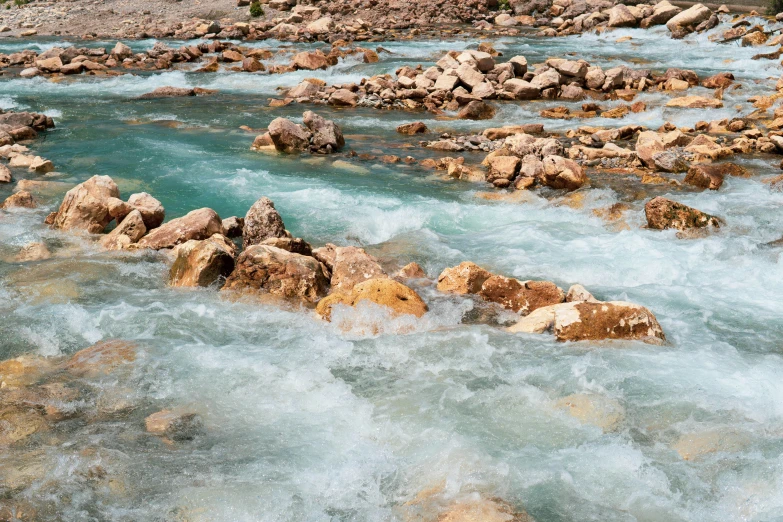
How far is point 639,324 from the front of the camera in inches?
217

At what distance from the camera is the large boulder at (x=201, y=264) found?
21.4 ft

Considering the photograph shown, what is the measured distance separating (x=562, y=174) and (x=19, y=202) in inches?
276

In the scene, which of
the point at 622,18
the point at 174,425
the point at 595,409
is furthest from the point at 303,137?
the point at 622,18

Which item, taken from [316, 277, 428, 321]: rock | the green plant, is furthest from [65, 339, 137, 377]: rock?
the green plant

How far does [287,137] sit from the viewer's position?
11.5m

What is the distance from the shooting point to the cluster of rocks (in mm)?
11500

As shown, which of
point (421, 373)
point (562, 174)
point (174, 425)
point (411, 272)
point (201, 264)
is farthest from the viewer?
point (562, 174)

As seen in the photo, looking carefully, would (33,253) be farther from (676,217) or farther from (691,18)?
(691,18)

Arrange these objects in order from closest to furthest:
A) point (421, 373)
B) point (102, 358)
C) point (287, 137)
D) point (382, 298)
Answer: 1. point (421, 373)
2. point (102, 358)
3. point (382, 298)
4. point (287, 137)

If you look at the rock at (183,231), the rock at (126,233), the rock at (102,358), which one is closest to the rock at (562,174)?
the rock at (183,231)

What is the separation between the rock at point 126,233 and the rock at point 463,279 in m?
3.45

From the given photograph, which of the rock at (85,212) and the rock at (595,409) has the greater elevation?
the rock at (85,212)

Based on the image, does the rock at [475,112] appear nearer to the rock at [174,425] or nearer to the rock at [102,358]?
the rock at [102,358]

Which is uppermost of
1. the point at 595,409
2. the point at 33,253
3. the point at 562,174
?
the point at 33,253
